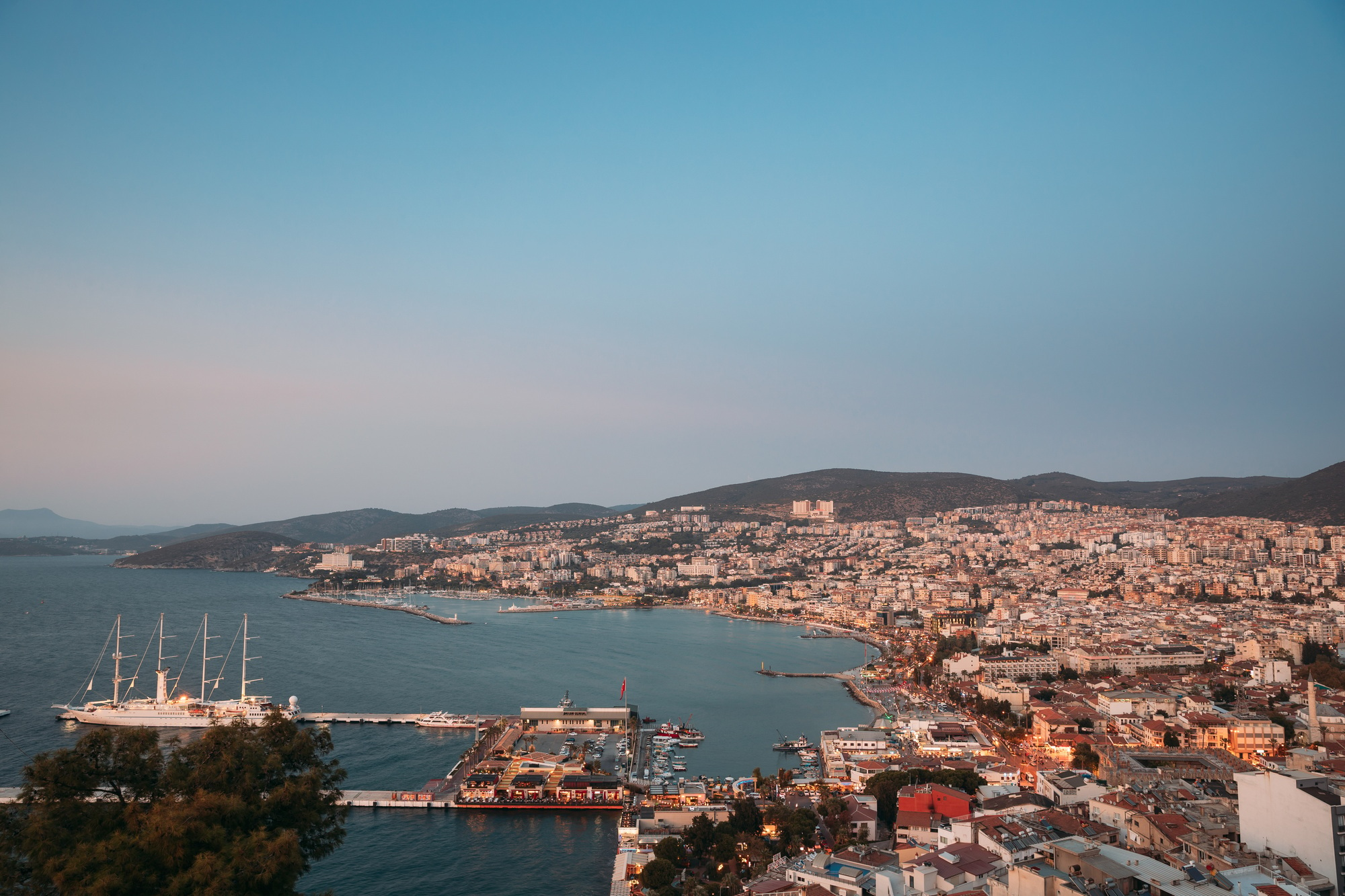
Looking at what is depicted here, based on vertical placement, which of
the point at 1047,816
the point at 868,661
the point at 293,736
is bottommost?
the point at 868,661

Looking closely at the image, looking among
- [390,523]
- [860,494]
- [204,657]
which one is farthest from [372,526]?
[204,657]

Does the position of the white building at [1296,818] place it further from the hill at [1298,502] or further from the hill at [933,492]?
the hill at [933,492]

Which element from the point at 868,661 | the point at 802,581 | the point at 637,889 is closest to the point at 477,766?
the point at 637,889

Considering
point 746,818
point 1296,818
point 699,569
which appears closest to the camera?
point 1296,818

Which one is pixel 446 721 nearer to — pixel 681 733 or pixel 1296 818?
pixel 681 733

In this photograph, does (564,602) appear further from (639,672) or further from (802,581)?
(639,672)

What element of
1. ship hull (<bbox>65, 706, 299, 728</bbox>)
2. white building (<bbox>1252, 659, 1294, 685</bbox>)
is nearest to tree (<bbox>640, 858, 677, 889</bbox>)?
ship hull (<bbox>65, 706, 299, 728</bbox>)
